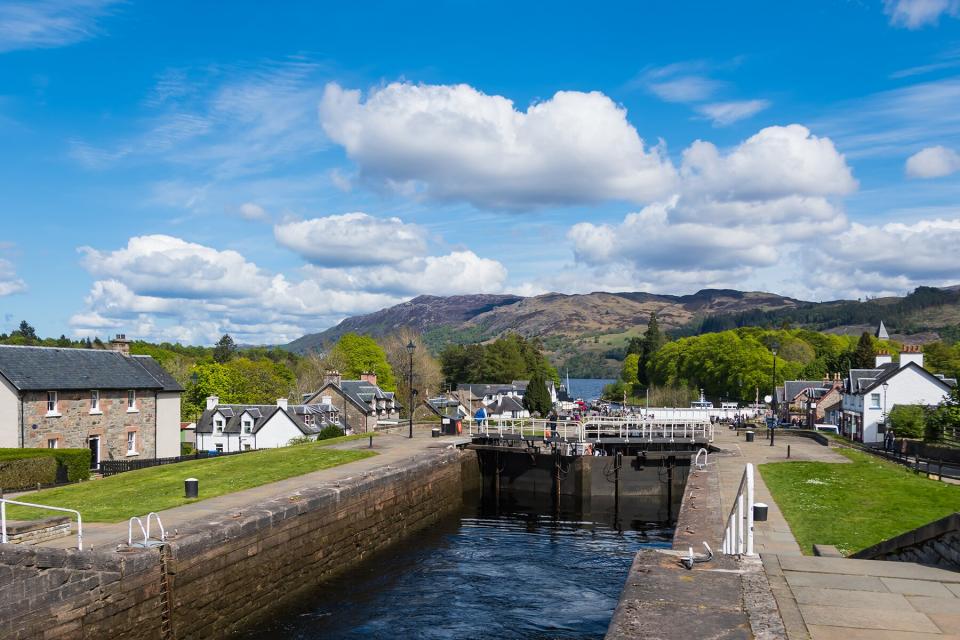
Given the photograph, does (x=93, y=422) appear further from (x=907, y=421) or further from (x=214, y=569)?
(x=907, y=421)

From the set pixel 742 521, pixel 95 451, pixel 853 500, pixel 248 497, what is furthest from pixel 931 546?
pixel 95 451

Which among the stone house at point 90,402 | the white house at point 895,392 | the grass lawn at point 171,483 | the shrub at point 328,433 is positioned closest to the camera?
the grass lawn at point 171,483

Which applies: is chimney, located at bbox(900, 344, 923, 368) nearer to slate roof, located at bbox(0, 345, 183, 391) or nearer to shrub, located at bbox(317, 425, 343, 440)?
shrub, located at bbox(317, 425, 343, 440)

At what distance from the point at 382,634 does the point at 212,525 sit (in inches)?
194

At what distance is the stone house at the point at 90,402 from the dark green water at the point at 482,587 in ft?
73.1

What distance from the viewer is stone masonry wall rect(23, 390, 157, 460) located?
37.5 meters

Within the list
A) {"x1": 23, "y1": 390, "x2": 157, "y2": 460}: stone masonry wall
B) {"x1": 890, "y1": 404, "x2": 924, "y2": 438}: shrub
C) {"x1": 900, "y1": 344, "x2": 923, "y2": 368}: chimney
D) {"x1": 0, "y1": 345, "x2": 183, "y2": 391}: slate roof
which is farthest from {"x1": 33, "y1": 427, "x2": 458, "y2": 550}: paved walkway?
{"x1": 900, "y1": 344, "x2": 923, "y2": 368}: chimney

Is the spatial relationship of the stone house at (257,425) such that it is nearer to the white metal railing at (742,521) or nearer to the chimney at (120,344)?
the chimney at (120,344)

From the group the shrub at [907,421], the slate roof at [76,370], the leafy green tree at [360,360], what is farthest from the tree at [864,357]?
the slate roof at [76,370]

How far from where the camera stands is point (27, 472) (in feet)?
99.9

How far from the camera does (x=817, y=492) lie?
77.6 feet

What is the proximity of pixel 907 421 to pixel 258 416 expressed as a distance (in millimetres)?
47356

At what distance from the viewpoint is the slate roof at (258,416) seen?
5581 centimetres

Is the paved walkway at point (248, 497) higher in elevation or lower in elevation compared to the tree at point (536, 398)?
higher
